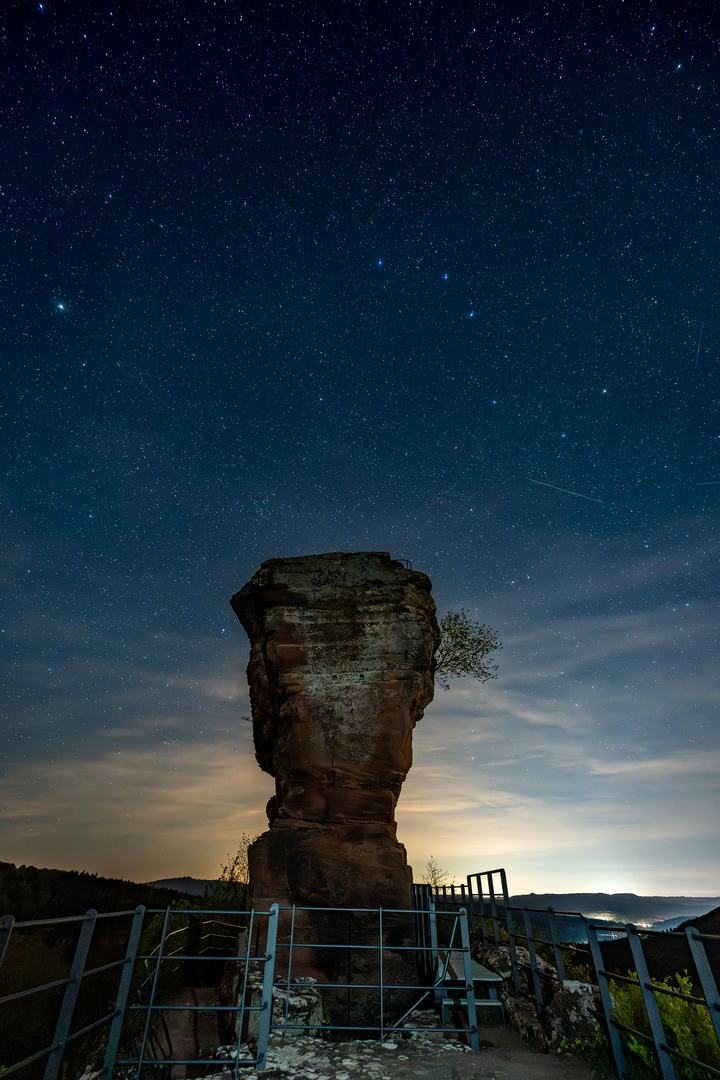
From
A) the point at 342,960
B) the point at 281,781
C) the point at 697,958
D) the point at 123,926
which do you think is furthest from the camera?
the point at 123,926

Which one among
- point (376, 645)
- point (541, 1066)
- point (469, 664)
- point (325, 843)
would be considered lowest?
point (541, 1066)

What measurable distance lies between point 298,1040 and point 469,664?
48.5ft

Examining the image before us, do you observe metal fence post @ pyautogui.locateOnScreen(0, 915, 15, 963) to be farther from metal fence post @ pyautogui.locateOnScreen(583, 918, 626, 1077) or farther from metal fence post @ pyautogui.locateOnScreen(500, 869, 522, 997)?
metal fence post @ pyautogui.locateOnScreen(500, 869, 522, 997)

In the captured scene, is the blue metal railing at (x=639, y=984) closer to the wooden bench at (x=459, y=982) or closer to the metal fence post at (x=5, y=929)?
the wooden bench at (x=459, y=982)

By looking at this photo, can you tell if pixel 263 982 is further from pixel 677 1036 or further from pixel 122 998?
pixel 677 1036

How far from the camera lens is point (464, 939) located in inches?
369

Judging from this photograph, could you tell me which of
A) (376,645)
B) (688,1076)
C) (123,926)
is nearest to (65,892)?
(123,926)

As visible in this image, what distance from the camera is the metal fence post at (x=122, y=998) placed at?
6.27 m

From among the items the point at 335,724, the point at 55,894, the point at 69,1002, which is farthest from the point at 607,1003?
the point at 55,894

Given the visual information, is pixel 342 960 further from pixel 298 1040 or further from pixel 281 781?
pixel 281 781

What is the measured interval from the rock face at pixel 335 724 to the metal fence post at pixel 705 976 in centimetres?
802

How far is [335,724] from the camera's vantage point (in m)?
14.1

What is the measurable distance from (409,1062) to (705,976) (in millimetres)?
4535

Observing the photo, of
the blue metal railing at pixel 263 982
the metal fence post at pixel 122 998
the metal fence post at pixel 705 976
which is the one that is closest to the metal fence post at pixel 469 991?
the blue metal railing at pixel 263 982
